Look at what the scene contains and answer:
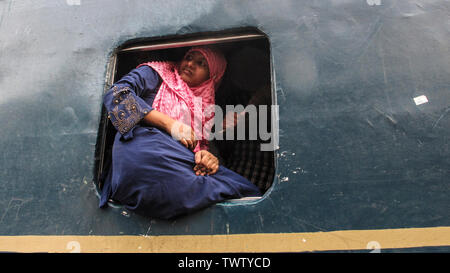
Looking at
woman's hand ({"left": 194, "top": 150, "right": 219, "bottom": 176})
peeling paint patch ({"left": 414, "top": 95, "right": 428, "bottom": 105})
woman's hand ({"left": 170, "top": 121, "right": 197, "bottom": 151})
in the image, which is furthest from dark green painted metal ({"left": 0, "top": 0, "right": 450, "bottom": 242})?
woman's hand ({"left": 170, "top": 121, "right": 197, "bottom": 151})

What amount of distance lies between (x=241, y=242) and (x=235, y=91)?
125 cm

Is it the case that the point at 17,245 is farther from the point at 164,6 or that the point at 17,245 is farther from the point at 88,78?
the point at 164,6

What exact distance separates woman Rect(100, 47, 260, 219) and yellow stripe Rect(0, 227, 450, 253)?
17 centimetres

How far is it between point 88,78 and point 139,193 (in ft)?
2.79

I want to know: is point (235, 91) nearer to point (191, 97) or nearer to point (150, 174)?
point (191, 97)

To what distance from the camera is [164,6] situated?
1.85 meters

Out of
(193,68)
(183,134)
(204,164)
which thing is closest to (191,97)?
(193,68)

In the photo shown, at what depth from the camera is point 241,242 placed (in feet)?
4.85

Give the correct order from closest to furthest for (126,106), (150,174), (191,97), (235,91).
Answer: (150,174) < (126,106) < (191,97) < (235,91)

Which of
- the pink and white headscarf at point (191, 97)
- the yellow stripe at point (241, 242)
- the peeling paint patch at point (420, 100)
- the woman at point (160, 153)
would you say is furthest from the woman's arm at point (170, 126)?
the peeling paint patch at point (420, 100)

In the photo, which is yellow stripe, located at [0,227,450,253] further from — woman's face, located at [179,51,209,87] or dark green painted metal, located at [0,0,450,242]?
woman's face, located at [179,51,209,87]

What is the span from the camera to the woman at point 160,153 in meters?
1.46

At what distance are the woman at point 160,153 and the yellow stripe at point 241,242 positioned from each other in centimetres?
17

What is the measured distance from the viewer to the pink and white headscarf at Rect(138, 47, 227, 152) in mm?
1762
